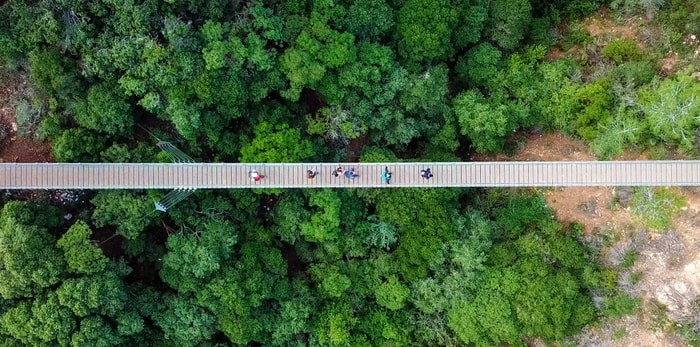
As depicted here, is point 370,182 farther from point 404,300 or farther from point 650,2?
point 650,2

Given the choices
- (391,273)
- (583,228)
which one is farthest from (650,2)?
(391,273)

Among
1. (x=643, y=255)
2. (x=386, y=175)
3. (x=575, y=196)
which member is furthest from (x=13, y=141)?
(x=643, y=255)

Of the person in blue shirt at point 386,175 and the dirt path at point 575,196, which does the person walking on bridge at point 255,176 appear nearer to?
the person in blue shirt at point 386,175

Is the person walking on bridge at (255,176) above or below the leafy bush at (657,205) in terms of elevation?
above

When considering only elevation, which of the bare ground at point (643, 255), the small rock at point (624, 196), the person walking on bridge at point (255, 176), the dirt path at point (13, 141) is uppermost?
the dirt path at point (13, 141)

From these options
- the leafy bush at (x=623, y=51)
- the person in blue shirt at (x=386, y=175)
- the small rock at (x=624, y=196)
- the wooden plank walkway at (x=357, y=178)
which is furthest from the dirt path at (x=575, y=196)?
the person in blue shirt at (x=386, y=175)

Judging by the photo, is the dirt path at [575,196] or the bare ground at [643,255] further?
the dirt path at [575,196]

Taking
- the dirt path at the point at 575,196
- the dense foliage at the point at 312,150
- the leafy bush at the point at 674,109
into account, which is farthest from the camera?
the dirt path at the point at 575,196
